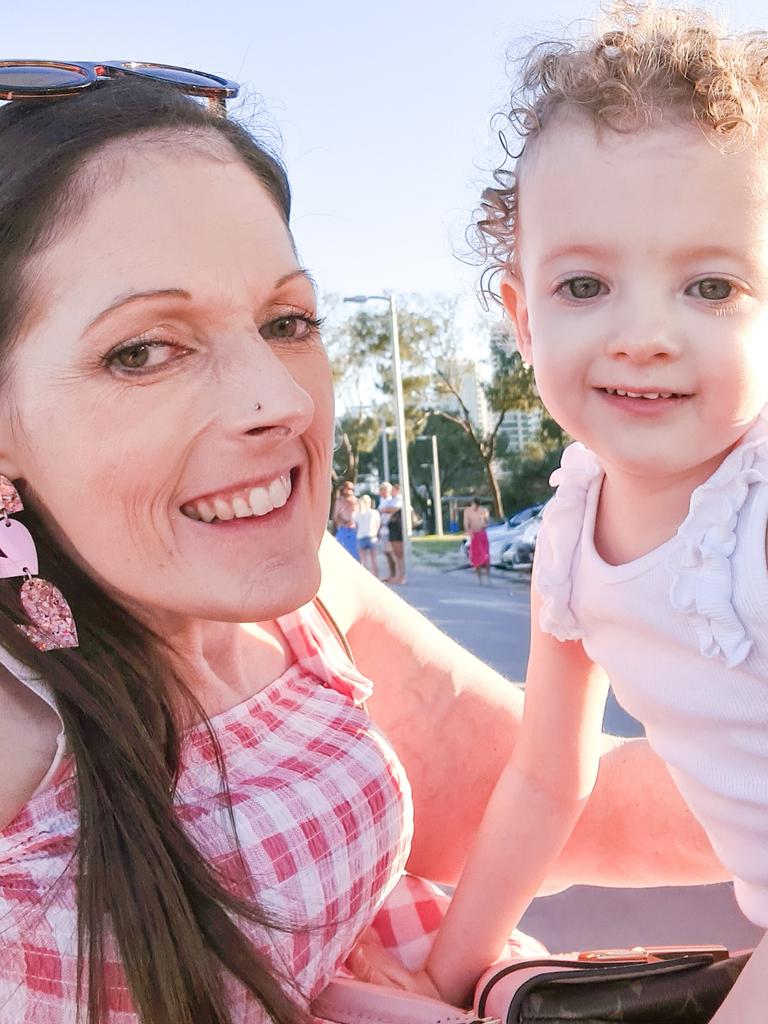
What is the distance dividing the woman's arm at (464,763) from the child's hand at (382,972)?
267 millimetres

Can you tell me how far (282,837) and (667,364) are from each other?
79 centimetres

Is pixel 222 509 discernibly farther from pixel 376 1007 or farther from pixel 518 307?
pixel 376 1007

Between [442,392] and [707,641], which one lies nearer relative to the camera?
[707,641]

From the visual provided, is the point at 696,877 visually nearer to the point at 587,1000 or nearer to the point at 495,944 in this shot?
the point at 495,944

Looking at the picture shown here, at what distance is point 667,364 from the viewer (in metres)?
1.19

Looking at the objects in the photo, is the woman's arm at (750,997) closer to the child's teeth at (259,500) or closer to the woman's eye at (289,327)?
the child's teeth at (259,500)

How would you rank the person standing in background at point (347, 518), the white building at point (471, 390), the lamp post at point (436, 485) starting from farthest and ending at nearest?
the lamp post at point (436, 485) → the white building at point (471, 390) → the person standing in background at point (347, 518)

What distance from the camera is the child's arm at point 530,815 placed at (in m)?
1.54

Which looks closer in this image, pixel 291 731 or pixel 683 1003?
pixel 683 1003

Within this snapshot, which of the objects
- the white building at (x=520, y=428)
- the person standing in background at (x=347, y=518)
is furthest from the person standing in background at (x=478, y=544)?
the white building at (x=520, y=428)

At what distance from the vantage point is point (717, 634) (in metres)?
1.18

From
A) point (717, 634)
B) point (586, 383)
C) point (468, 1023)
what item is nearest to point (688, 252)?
point (586, 383)

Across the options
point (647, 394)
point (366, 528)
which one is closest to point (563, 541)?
point (647, 394)

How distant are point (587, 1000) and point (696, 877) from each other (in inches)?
24.8
